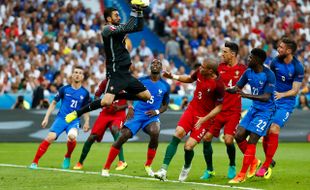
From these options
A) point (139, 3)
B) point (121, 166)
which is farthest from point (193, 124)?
point (121, 166)

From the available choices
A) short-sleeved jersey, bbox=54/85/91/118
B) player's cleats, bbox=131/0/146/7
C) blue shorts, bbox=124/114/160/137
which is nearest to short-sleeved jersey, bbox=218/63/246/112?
blue shorts, bbox=124/114/160/137

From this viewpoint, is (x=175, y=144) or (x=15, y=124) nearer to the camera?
(x=175, y=144)

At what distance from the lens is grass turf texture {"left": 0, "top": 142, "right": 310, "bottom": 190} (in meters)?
14.9

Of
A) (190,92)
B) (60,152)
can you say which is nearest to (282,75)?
(60,152)

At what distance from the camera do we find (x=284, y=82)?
1730 cm

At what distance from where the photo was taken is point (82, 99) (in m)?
19.0

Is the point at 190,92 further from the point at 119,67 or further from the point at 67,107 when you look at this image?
the point at 119,67

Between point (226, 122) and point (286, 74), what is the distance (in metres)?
1.60

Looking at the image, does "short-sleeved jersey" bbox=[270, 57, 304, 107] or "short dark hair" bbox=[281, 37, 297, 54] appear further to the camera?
Answer: "short-sleeved jersey" bbox=[270, 57, 304, 107]

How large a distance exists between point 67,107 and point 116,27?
385cm

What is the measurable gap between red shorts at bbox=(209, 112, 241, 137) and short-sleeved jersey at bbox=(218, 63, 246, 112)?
97 mm

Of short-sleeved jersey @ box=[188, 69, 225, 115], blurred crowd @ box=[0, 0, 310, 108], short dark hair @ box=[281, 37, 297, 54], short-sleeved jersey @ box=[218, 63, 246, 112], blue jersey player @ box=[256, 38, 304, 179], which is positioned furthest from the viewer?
blurred crowd @ box=[0, 0, 310, 108]

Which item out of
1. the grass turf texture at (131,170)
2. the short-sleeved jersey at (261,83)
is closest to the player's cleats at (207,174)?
the grass turf texture at (131,170)

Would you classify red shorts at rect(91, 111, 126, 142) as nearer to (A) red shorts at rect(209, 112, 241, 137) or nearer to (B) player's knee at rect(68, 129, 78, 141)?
(B) player's knee at rect(68, 129, 78, 141)
